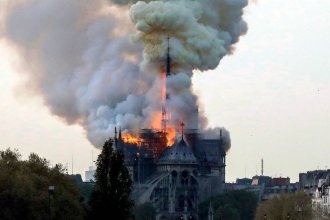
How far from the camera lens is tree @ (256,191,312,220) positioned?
141 meters

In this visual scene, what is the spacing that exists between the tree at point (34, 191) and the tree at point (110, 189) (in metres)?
2.87

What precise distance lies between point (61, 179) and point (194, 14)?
6834cm

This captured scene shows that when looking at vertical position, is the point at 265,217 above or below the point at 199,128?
below

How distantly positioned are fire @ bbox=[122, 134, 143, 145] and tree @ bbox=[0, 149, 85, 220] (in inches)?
2914

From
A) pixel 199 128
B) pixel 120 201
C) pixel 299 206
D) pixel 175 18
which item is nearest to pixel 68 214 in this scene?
pixel 120 201

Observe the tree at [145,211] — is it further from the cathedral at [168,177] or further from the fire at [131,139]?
the fire at [131,139]

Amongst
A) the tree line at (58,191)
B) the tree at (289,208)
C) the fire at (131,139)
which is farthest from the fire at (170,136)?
the tree line at (58,191)

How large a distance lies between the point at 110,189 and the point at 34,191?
494cm

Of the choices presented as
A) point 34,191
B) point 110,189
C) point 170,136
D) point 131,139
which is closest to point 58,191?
point 34,191

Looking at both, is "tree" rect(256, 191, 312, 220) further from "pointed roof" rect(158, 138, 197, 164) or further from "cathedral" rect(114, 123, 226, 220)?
"cathedral" rect(114, 123, 226, 220)

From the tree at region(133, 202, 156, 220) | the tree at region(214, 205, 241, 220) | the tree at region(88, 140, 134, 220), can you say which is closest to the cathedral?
the tree at region(133, 202, 156, 220)

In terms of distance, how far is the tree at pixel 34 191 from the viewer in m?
100

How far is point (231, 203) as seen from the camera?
617 ft

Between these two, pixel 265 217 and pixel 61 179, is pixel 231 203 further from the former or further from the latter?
pixel 61 179
